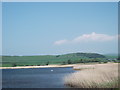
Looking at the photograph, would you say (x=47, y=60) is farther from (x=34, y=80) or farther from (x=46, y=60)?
(x=34, y=80)

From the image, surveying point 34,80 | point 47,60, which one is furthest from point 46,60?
point 34,80

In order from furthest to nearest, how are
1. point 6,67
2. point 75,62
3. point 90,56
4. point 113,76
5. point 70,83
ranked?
point 6,67, point 75,62, point 90,56, point 70,83, point 113,76

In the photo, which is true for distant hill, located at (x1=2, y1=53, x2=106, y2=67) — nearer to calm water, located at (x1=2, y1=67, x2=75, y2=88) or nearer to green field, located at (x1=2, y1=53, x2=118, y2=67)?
green field, located at (x1=2, y1=53, x2=118, y2=67)

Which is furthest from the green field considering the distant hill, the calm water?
the calm water

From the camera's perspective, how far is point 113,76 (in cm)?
1033

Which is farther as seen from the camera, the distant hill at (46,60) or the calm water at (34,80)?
the distant hill at (46,60)

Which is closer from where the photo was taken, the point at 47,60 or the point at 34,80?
the point at 34,80

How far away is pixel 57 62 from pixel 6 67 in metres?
9.21

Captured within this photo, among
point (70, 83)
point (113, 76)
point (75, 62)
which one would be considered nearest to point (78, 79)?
point (70, 83)

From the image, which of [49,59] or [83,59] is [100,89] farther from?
[49,59]

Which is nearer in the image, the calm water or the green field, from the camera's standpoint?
the calm water

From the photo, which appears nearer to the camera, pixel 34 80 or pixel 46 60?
pixel 34 80

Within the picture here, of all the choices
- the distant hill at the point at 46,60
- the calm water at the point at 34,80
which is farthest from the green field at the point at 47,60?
the calm water at the point at 34,80

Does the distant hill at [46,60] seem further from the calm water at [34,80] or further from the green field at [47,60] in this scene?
the calm water at [34,80]
